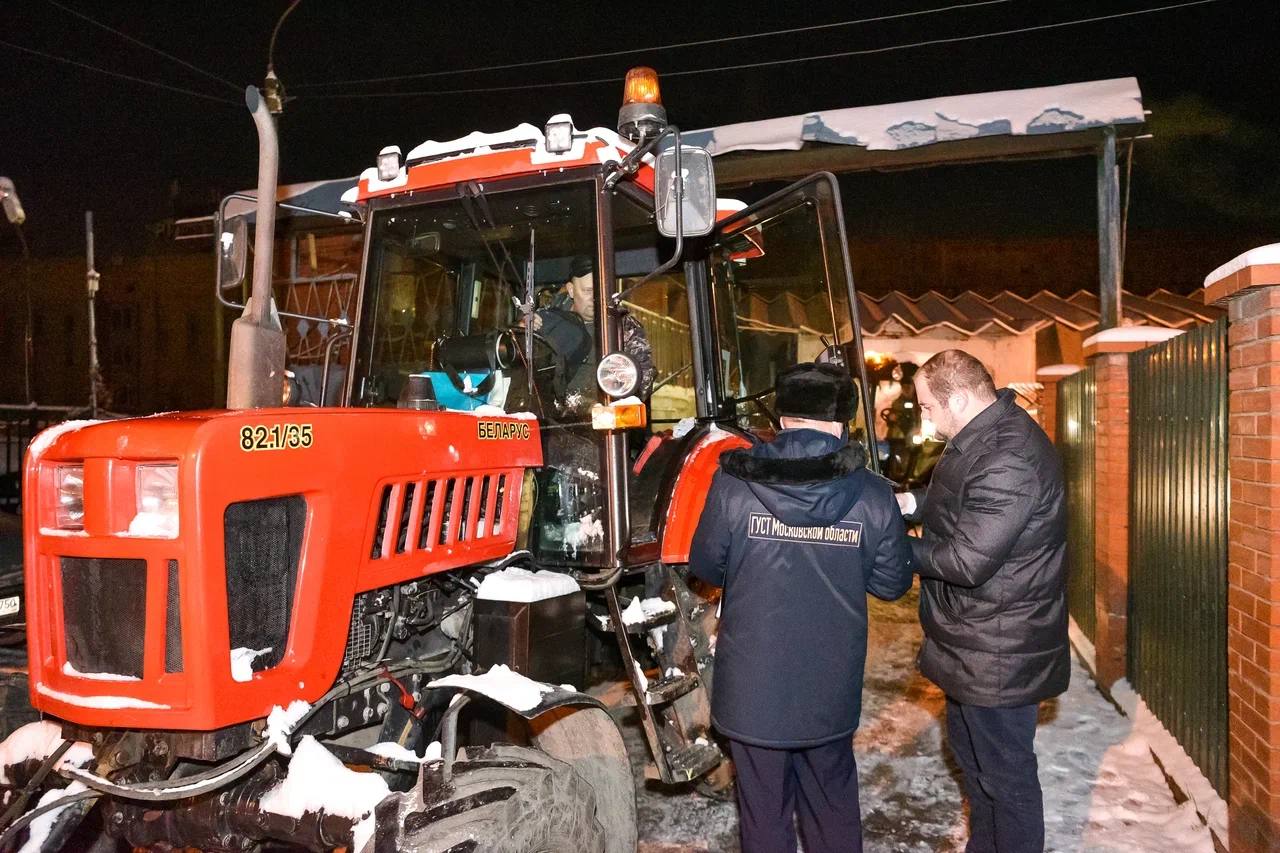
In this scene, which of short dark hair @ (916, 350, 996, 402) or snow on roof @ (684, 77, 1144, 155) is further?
snow on roof @ (684, 77, 1144, 155)

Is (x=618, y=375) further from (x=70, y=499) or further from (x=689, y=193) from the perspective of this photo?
(x=70, y=499)

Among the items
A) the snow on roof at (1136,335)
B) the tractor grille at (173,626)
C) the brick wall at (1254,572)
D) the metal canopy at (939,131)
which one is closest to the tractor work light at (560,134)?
the tractor grille at (173,626)

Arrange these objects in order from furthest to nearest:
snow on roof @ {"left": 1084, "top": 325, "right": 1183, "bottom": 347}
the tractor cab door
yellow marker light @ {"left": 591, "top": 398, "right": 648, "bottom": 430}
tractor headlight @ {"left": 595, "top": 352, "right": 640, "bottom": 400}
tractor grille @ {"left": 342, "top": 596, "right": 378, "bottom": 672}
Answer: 1. snow on roof @ {"left": 1084, "top": 325, "right": 1183, "bottom": 347}
2. the tractor cab door
3. yellow marker light @ {"left": 591, "top": 398, "right": 648, "bottom": 430}
4. tractor headlight @ {"left": 595, "top": 352, "right": 640, "bottom": 400}
5. tractor grille @ {"left": 342, "top": 596, "right": 378, "bottom": 672}

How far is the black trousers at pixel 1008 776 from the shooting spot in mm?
2820

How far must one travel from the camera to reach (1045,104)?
22.7 feet

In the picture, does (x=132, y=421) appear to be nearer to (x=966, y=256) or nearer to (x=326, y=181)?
(x=326, y=181)

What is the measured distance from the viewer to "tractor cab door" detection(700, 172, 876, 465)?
3.45 metres

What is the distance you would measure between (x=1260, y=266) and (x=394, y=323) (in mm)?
3108

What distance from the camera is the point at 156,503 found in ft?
7.09

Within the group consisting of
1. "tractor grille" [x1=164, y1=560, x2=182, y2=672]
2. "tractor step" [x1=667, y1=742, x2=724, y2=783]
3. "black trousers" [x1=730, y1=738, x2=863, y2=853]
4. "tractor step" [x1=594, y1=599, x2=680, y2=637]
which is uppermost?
"tractor grille" [x1=164, y1=560, x2=182, y2=672]

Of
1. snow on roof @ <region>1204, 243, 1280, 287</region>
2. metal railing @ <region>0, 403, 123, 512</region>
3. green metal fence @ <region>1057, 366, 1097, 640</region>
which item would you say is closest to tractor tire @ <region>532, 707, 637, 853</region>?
snow on roof @ <region>1204, 243, 1280, 287</region>

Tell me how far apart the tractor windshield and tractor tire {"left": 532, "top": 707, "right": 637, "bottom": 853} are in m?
1.15

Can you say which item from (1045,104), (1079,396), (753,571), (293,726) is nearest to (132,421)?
(293,726)

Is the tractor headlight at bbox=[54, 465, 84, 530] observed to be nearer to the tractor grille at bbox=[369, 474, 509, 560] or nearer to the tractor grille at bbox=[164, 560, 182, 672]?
the tractor grille at bbox=[164, 560, 182, 672]
